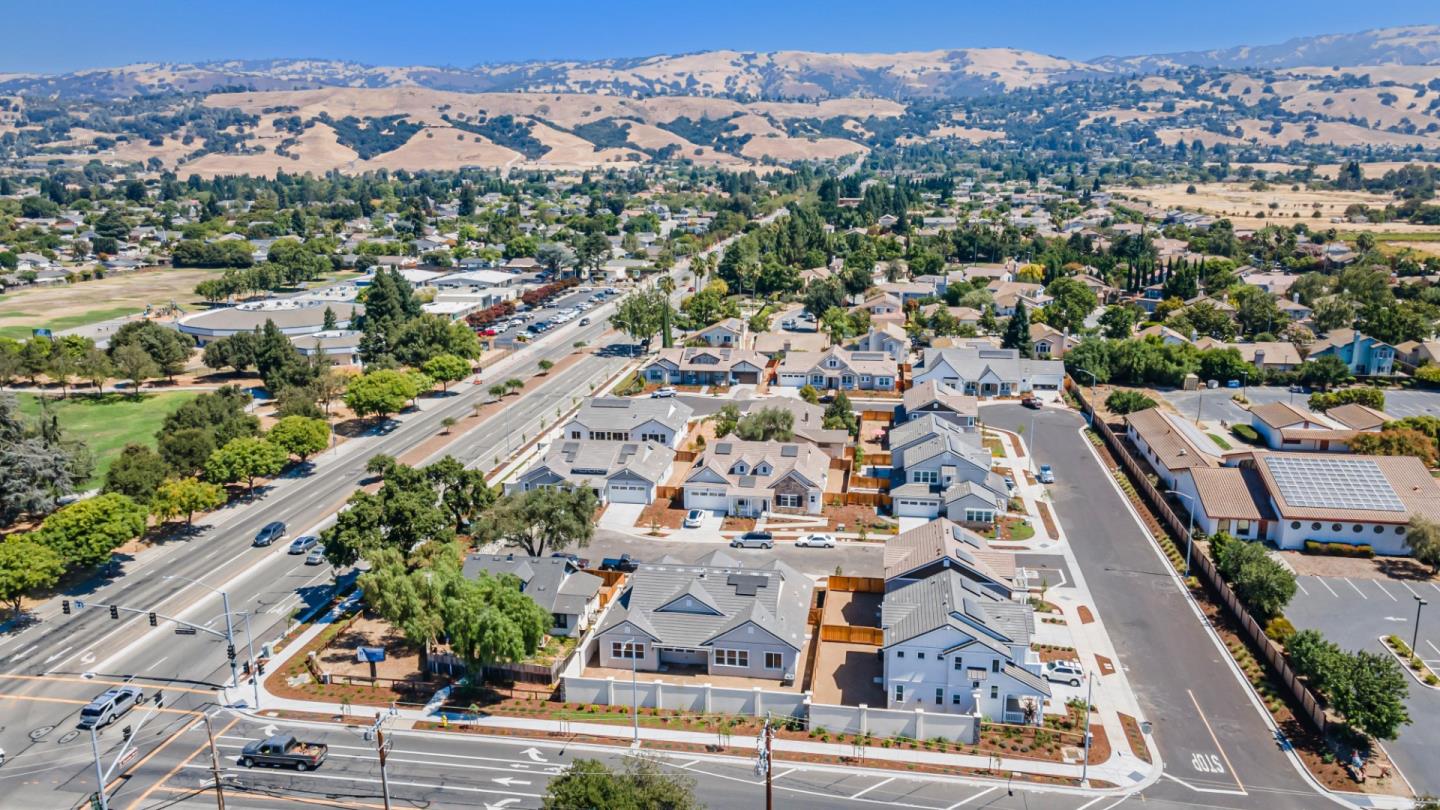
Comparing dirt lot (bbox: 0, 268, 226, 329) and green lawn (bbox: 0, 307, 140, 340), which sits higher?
dirt lot (bbox: 0, 268, 226, 329)

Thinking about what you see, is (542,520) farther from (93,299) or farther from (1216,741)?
(93,299)

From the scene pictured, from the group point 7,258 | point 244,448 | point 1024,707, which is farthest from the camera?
point 7,258

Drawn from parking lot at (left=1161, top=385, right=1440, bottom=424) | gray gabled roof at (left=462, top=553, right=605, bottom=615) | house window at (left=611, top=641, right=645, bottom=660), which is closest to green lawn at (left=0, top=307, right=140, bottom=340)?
gray gabled roof at (left=462, top=553, right=605, bottom=615)

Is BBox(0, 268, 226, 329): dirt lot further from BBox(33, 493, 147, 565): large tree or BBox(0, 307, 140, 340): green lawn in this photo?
BBox(33, 493, 147, 565): large tree

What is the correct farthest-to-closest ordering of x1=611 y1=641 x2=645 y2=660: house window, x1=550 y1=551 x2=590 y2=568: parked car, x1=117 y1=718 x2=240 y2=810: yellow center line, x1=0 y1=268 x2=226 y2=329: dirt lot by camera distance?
x1=0 y1=268 x2=226 y2=329: dirt lot < x1=550 y1=551 x2=590 y2=568: parked car < x1=611 y1=641 x2=645 y2=660: house window < x1=117 y1=718 x2=240 y2=810: yellow center line

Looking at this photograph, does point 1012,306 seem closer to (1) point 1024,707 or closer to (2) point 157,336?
(1) point 1024,707

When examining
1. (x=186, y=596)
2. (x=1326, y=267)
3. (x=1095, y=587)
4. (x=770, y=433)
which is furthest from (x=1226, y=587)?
(x=1326, y=267)

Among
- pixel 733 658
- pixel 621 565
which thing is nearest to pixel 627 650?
pixel 733 658

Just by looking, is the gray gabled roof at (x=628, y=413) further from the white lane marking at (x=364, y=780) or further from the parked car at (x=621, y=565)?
the white lane marking at (x=364, y=780)
